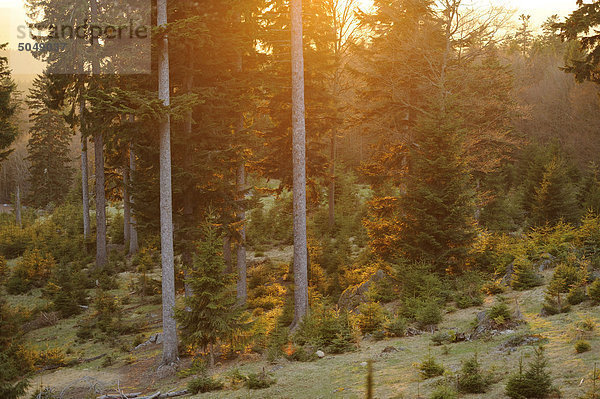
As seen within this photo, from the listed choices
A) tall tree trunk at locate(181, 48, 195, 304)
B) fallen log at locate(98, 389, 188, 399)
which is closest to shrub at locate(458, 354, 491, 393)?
fallen log at locate(98, 389, 188, 399)

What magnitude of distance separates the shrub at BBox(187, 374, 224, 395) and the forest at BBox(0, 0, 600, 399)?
0.04 m

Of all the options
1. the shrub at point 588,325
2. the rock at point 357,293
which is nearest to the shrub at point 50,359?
the rock at point 357,293

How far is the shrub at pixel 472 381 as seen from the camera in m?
6.78

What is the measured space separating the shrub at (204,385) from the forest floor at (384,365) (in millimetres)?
265

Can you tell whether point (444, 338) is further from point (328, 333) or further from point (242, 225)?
point (242, 225)

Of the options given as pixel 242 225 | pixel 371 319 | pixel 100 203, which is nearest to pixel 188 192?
pixel 242 225

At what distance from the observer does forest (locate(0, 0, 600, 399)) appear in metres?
9.77

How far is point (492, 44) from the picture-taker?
18.7 meters

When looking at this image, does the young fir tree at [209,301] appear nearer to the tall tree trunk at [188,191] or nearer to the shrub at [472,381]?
the tall tree trunk at [188,191]

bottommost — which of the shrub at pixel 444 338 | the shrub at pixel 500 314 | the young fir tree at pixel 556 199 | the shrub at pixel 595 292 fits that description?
the shrub at pixel 444 338

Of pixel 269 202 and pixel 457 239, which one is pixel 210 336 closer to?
pixel 457 239

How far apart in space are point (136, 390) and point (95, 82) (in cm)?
1610

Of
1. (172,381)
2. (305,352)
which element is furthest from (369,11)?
(172,381)

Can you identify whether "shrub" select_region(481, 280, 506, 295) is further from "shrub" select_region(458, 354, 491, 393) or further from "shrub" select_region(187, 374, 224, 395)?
"shrub" select_region(187, 374, 224, 395)
